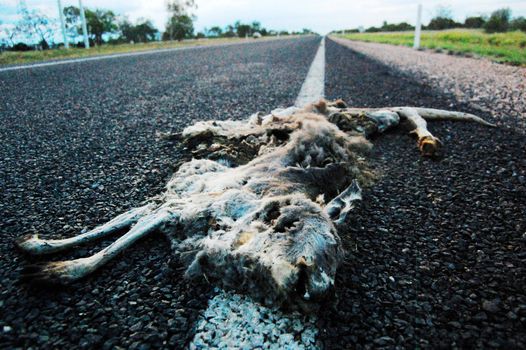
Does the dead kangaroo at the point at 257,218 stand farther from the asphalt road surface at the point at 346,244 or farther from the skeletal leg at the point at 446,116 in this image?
the skeletal leg at the point at 446,116

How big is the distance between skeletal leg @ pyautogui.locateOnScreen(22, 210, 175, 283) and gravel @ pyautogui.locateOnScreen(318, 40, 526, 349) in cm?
97

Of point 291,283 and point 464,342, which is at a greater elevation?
point 291,283

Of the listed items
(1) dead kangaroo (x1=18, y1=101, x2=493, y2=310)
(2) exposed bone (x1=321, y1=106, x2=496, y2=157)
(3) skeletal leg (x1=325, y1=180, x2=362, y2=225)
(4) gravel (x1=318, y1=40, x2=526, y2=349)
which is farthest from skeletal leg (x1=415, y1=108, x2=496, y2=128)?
(3) skeletal leg (x1=325, y1=180, x2=362, y2=225)

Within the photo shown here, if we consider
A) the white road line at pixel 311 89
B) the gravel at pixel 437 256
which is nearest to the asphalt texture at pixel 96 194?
the white road line at pixel 311 89

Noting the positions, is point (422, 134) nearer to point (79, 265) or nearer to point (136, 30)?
point (79, 265)

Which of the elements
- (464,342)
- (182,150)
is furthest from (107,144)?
(464,342)

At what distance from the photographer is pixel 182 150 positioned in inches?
126

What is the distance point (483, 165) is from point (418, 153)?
0.51 m

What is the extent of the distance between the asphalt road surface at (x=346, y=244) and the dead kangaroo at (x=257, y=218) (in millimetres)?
95

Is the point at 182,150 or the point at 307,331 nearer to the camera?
the point at 307,331

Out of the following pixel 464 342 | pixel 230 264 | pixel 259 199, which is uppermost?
pixel 259 199

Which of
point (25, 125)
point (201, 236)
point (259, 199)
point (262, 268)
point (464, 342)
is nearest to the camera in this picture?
point (464, 342)

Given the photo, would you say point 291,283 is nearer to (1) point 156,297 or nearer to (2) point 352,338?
(2) point 352,338

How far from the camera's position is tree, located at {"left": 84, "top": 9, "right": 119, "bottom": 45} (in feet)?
177
